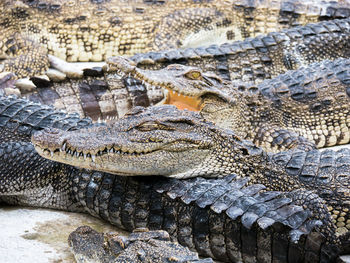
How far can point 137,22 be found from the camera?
21.1ft

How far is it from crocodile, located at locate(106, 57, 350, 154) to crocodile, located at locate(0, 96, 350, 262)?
34.8 inches

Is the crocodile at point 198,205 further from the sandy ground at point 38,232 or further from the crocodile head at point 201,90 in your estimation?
the crocodile head at point 201,90

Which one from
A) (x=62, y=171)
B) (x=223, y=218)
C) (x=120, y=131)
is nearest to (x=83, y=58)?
(x=62, y=171)

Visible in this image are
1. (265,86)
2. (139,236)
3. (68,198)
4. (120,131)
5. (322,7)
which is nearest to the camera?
(139,236)

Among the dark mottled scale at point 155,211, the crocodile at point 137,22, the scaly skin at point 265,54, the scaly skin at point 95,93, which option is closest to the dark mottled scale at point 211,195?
the dark mottled scale at point 155,211

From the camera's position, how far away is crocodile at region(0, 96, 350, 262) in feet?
8.39

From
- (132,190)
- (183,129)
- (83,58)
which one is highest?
(183,129)

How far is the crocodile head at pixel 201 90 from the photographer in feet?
13.6

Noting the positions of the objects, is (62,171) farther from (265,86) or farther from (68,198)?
(265,86)

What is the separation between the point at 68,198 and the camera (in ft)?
10.8

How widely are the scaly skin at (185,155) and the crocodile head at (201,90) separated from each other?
39.7 inches

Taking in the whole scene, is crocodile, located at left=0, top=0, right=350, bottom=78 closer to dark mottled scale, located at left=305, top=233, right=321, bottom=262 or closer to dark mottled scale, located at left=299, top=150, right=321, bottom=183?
dark mottled scale, located at left=299, top=150, right=321, bottom=183

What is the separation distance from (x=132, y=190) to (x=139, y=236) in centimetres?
56

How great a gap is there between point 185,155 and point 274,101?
159 cm
